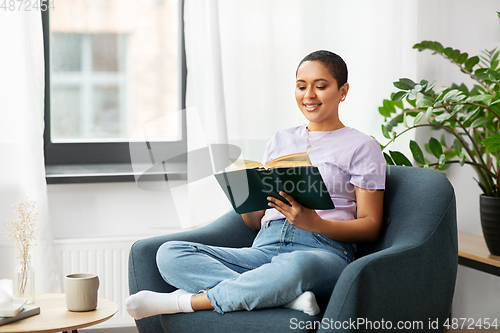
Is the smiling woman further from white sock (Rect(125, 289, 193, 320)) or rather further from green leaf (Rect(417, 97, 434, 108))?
white sock (Rect(125, 289, 193, 320))

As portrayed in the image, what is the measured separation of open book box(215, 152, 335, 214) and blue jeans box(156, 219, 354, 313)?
0.47 feet

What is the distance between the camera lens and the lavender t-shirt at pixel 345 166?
4.43 ft

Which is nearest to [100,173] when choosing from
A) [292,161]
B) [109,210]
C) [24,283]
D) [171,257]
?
[109,210]

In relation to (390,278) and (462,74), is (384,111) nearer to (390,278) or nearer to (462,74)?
(462,74)

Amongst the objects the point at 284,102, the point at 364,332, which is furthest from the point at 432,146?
the point at 364,332

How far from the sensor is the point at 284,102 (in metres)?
2.07

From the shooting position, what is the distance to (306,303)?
1.09m

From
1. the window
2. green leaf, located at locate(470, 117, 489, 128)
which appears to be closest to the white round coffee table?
the window

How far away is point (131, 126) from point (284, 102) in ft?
2.34

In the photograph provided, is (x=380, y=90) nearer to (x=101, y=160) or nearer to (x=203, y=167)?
(x=203, y=167)

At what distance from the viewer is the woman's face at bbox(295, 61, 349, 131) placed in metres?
1.43

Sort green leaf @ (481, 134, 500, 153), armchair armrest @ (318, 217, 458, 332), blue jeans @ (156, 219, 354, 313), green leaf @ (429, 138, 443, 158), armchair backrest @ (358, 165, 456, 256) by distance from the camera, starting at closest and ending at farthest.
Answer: armchair armrest @ (318, 217, 458, 332), blue jeans @ (156, 219, 354, 313), armchair backrest @ (358, 165, 456, 256), green leaf @ (481, 134, 500, 153), green leaf @ (429, 138, 443, 158)

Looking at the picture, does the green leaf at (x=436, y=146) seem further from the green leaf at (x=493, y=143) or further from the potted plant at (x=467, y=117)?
the green leaf at (x=493, y=143)

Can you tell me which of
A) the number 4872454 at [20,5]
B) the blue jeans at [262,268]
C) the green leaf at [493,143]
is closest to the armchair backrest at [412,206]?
the blue jeans at [262,268]
